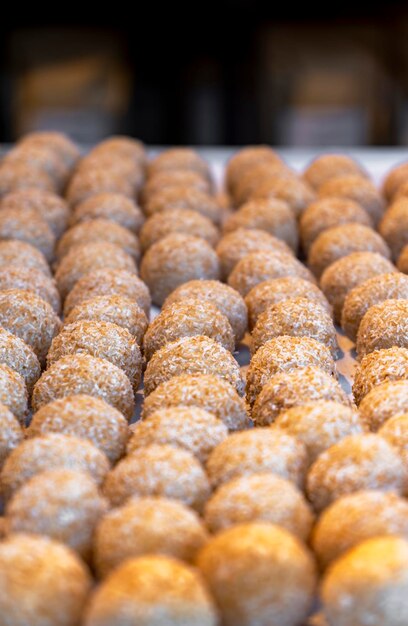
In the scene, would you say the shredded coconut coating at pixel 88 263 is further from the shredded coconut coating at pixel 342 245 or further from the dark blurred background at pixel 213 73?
the dark blurred background at pixel 213 73

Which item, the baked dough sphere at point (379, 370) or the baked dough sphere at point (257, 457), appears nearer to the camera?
the baked dough sphere at point (257, 457)

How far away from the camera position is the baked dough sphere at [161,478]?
37.3 inches

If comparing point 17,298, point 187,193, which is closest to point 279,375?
point 17,298

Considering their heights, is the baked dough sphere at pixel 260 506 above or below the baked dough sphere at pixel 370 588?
below

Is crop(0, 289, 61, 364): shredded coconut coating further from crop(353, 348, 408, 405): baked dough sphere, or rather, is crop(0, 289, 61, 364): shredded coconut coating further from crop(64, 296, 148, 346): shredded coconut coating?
crop(353, 348, 408, 405): baked dough sphere

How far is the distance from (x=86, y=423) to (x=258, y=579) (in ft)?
1.05

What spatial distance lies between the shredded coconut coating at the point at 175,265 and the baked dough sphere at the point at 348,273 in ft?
0.59

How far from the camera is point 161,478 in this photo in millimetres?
951

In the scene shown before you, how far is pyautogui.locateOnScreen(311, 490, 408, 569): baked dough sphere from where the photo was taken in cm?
87

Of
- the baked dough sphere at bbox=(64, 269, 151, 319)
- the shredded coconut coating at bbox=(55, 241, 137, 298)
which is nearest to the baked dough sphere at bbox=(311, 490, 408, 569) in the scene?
the baked dough sphere at bbox=(64, 269, 151, 319)

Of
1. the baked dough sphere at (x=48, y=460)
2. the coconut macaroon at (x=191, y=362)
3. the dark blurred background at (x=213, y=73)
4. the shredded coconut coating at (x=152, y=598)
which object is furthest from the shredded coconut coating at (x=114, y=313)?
the dark blurred background at (x=213, y=73)

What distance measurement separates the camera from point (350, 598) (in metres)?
0.80

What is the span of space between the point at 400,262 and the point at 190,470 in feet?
2.53

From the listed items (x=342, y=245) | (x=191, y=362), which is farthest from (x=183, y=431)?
(x=342, y=245)
